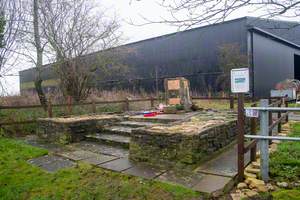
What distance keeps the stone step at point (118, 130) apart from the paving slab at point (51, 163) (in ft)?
5.24

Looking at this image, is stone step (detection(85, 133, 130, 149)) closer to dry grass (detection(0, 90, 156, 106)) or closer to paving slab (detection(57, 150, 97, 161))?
paving slab (detection(57, 150, 97, 161))

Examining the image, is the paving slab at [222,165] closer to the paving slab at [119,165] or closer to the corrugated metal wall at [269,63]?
the paving slab at [119,165]

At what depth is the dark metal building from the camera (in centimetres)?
1484

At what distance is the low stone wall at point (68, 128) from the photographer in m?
5.99

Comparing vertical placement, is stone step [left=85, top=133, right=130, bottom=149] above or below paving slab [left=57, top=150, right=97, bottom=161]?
above

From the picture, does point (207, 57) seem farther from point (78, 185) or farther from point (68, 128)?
point (78, 185)

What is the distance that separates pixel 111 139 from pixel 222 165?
103 inches

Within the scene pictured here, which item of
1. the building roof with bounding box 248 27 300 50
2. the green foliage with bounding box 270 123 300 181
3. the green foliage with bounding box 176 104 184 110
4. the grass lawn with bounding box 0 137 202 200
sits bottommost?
the grass lawn with bounding box 0 137 202 200

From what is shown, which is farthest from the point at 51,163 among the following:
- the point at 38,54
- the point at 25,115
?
the point at 38,54

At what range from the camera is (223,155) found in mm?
4418

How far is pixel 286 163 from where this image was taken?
143 inches

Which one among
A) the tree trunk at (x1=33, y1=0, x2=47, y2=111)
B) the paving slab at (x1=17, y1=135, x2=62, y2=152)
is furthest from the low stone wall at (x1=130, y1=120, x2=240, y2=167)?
the tree trunk at (x1=33, y1=0, x2=47, y2=111)

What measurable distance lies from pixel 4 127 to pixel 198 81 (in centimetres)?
1196

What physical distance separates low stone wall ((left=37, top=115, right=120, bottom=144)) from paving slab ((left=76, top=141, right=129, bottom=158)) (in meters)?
0.34
